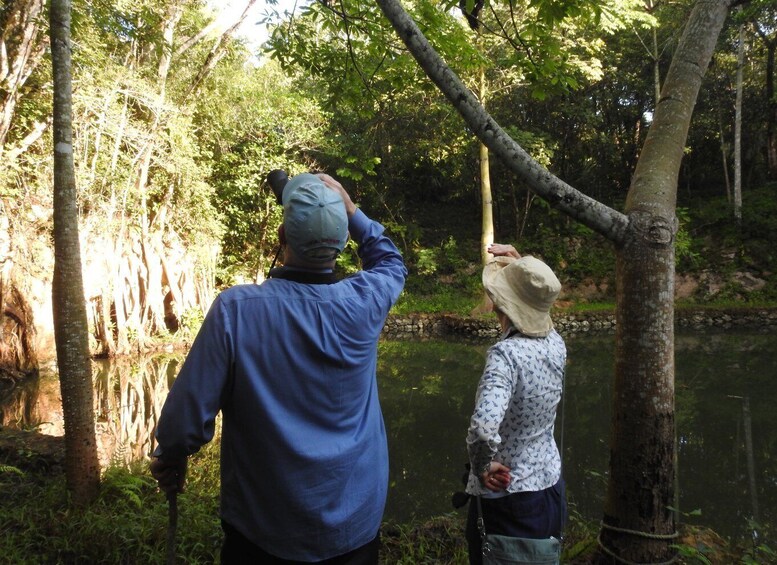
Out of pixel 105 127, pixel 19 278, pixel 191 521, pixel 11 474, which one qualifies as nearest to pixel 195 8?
pixel 105 127

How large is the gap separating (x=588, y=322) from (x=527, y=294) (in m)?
11.6

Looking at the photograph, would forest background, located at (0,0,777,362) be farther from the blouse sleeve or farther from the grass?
the grass

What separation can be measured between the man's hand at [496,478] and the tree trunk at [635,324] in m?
0.90

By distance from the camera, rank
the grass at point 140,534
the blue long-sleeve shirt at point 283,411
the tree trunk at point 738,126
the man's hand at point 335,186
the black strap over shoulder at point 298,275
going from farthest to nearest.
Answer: the tree trunk at point 738,126 < the grass at point 140,534 < the man's hand at point 335,186 < the black strap over shoulder at point 298,275 < the blue long-sleeve shirt at point 283,411

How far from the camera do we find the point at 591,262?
15.2m

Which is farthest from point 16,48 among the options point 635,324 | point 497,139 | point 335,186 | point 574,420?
point 574,420

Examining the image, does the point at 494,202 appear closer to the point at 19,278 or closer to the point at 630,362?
the point at 19,278

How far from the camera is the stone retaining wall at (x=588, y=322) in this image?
39.9ft

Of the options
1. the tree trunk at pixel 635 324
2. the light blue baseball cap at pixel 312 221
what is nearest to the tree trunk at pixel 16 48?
the tree trunk at pixel 635 324

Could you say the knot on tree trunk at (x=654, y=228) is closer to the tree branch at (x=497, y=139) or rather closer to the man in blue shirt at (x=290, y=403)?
the tree branch at (x=497, y=139)

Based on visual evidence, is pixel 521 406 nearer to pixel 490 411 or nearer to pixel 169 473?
pixel 490 411

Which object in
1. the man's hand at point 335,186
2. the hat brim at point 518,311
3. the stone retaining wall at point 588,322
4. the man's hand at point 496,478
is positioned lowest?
the stone retaining wall at point 588,322

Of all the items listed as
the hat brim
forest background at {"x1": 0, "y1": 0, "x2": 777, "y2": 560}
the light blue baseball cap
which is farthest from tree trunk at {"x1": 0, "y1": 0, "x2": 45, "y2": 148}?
the hat brim

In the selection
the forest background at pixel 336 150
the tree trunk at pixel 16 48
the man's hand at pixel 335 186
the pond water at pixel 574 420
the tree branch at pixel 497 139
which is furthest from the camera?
the forest background at pixel 336 150
